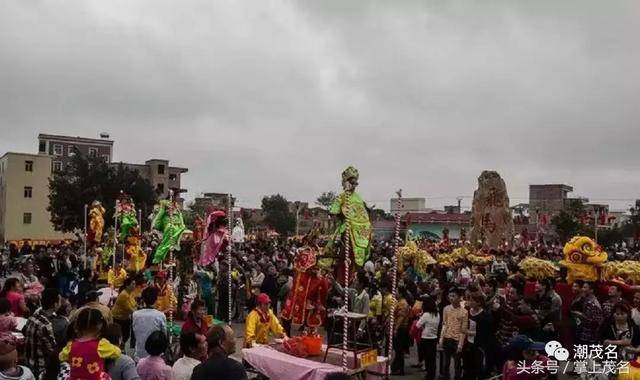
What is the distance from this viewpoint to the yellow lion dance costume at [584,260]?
431 inches

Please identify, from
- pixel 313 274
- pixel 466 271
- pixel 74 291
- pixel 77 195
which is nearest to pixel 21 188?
pixel 77 195

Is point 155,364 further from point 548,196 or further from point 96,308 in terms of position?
point 548,196

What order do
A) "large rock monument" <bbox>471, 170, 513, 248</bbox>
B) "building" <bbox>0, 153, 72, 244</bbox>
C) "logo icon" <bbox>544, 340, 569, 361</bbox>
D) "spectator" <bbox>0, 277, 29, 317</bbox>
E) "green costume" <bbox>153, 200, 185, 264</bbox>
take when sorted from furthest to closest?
"building" <bbox>0, 153, 72, 244</bbox>
"large rock monument" <bbox>471, 170, 513, 248</bbox>
"green costume" <bbox>153, 200, 185, 264</bbox>
"spectator" <bbox>0, 277, 29, 317</bbox>
"logo icon" <bbox>544, 340, 569, 361</bbox>

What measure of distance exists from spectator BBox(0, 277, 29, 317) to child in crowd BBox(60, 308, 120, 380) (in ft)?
10.9

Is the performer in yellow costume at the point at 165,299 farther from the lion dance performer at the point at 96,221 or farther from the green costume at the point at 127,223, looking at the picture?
the lion dance performer at the point at 96,221

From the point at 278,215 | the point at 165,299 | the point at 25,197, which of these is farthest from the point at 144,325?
the point at 278,215

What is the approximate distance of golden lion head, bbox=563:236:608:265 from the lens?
35.9ft

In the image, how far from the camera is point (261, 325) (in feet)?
25.0

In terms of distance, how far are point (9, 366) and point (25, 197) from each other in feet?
171

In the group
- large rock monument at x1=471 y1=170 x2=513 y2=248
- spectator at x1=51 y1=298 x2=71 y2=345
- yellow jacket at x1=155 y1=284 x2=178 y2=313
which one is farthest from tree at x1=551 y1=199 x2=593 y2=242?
spectator at x1=51 y1=298 x2=71 y2=345

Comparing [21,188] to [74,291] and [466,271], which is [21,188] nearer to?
[74,291]

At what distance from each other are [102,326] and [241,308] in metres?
10.8

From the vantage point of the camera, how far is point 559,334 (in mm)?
9086

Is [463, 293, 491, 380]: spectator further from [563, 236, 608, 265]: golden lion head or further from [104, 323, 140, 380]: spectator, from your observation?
[104, 323, 140, 380]: spectator
